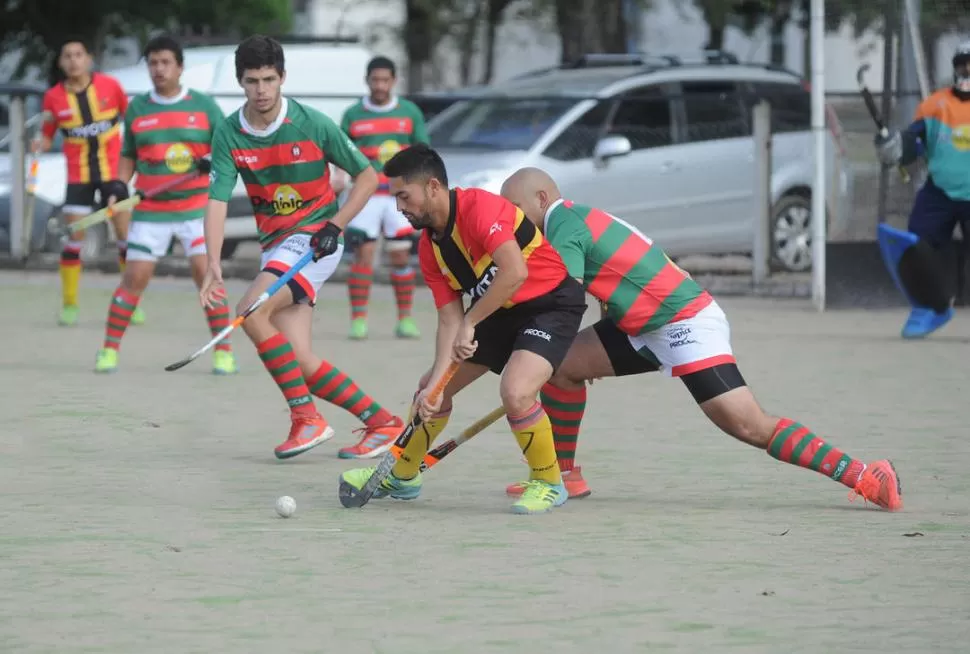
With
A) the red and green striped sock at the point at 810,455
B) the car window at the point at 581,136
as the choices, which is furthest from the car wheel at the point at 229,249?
the red and green striped sock at the point at 810,455

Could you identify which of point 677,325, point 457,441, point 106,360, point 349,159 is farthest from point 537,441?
point 106,360

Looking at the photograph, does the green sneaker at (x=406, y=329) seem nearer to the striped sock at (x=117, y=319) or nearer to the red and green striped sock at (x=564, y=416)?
the striped sock at (x=117, y=319)

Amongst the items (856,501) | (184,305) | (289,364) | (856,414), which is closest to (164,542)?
(289,364)

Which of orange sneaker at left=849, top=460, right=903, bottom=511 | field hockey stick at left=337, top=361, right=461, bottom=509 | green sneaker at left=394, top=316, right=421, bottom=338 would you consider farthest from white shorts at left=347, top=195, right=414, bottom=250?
orange sneaker at left=849, top=460, right=903, bottom=511

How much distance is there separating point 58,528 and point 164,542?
48 cm

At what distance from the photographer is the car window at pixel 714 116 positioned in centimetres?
1658

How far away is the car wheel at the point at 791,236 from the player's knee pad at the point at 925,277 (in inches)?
147

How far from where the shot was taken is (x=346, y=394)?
8219 millimetres

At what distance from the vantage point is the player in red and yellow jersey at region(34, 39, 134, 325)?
13219 millimetres

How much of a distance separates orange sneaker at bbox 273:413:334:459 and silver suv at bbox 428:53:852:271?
7.57 m

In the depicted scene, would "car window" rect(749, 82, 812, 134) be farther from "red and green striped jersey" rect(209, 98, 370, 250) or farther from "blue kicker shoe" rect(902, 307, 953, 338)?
"red and green striped jersey" rect(209, 98, 370, 250)

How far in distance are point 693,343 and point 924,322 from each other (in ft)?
20.8

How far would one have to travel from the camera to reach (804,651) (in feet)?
15.9

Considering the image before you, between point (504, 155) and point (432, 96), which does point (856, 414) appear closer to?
point (504, 155)
